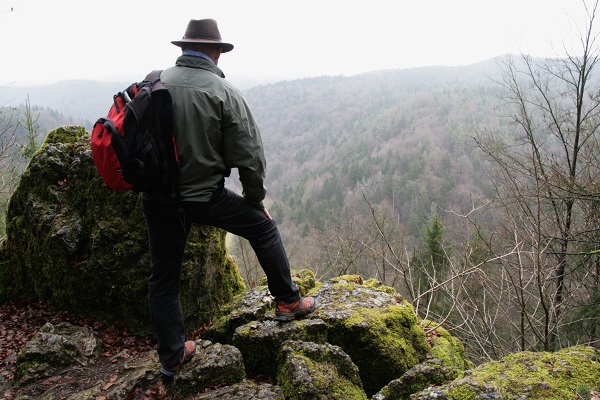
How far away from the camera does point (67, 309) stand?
4520 millimetres

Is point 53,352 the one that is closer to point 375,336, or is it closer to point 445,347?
point 375,336

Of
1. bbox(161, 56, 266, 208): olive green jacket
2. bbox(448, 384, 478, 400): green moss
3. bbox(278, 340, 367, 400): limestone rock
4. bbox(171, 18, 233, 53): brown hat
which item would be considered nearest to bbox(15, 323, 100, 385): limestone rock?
bbox(278, 340, 367, 400): limestone rock

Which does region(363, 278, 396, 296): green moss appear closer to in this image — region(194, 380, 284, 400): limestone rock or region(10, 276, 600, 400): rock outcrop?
region(10, 276, 600, 400): rock outcrop

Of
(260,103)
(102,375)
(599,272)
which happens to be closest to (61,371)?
(102,375)

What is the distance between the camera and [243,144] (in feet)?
9.86

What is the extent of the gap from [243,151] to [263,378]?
6.88ft

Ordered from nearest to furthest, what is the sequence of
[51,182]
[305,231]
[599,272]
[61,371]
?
[61,371], [51,182], [599,272], [305,231]

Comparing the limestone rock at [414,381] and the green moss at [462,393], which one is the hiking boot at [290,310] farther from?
the green moss at [462,393]

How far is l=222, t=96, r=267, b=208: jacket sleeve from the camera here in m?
2.95

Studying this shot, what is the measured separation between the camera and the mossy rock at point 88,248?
423cm

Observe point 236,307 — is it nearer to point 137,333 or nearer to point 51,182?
point 137,333

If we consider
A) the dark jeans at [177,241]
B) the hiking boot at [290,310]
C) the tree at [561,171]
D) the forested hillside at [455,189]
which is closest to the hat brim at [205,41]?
the dark jeans at [177,241]

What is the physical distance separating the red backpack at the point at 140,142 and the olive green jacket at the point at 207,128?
0.24 ft

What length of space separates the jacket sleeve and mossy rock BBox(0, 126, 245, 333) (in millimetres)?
1513
